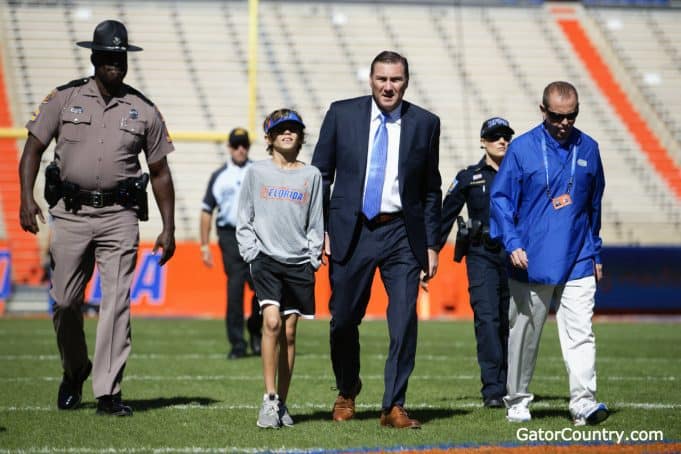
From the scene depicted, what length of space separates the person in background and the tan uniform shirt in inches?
182

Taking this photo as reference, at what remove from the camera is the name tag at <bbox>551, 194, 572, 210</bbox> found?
23.6 ft

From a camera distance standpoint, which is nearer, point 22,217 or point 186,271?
point 22,217

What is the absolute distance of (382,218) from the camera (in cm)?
720

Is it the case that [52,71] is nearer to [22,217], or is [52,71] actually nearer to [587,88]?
[587,88]

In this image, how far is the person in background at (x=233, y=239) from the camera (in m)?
12.3

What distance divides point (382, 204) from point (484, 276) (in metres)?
1.95

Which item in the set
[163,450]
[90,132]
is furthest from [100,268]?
[163,450]

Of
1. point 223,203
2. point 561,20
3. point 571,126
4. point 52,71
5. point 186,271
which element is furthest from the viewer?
point 561,20

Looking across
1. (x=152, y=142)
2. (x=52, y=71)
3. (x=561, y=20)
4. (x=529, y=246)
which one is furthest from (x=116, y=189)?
(x=561, y=20)

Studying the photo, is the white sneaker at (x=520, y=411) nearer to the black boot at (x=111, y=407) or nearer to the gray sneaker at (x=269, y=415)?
the gray sneaker at (x=269, y=415)

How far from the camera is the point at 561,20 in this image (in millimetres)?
31844

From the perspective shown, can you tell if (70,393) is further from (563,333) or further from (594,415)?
(594,415)

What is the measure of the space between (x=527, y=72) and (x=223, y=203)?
18347mm

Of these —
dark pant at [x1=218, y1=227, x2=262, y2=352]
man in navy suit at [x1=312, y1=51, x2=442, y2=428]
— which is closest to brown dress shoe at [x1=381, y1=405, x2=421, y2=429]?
man in navy suit at [x1=312, y1=51, x2=442, y2=428]
